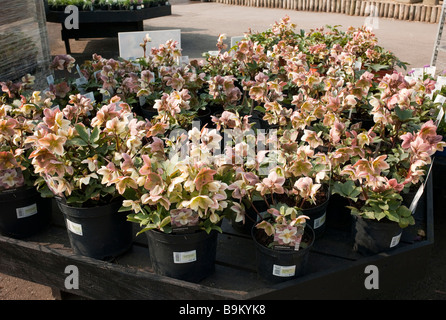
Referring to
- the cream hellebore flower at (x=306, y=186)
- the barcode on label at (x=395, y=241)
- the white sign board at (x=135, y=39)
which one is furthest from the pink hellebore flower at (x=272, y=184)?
the white sign board at (x=135, y=39)

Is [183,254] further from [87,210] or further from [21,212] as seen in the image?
[21,212]

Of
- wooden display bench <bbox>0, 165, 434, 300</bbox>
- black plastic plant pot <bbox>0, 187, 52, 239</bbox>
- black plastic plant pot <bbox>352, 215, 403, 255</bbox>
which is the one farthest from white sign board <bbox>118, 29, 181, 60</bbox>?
black plastic plant pot <bbox>352, 215, 403, 255</bbox>

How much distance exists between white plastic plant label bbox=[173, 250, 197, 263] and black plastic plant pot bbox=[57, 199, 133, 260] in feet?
1.01

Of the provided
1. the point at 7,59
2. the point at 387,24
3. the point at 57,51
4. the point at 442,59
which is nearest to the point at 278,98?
the point at 7,59

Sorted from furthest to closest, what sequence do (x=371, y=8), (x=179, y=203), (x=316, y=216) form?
(x=371, y=8) → (x=316, y=216) → (x=179, y=203)

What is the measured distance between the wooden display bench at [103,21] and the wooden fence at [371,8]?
17.2 feet

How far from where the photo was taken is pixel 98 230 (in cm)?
174

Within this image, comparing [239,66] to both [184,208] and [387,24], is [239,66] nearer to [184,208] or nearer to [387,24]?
[184,208]

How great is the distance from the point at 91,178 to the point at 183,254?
49 centimetres

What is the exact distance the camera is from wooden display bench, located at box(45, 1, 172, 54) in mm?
6172

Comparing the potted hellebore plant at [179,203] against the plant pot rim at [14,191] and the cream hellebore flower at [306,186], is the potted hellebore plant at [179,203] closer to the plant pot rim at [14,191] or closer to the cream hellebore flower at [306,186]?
the cream hellebore flower at [306,186]

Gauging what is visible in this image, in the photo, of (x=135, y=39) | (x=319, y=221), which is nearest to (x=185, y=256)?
(x=319, y=221)

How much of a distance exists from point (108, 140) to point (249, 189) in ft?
2.00

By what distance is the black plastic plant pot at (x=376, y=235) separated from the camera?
1.72 metres
